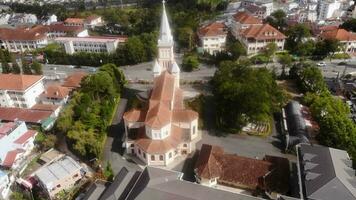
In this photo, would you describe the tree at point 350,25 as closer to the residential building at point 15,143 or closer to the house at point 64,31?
the house at point 64,31

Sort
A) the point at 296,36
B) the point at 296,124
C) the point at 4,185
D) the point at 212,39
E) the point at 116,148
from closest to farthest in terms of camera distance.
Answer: the point at 4,185, the point at 116,148, the point at 296,124, the point at 296,36, the point at 212,39

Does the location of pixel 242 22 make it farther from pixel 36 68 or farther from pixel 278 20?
pixel 36 68

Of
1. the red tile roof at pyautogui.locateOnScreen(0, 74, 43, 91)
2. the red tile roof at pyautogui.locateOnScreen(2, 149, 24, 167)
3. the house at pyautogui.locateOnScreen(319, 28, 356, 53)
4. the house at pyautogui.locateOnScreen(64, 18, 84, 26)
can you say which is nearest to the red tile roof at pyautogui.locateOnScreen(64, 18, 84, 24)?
the house at pyautogui.locateOnScreen(64, 18, 84, 26)

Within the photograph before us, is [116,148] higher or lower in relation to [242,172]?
lower

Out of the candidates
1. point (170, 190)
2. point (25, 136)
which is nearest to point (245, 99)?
point (170, 190)

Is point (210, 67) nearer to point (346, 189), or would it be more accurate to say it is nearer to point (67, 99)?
point (67, 99)
